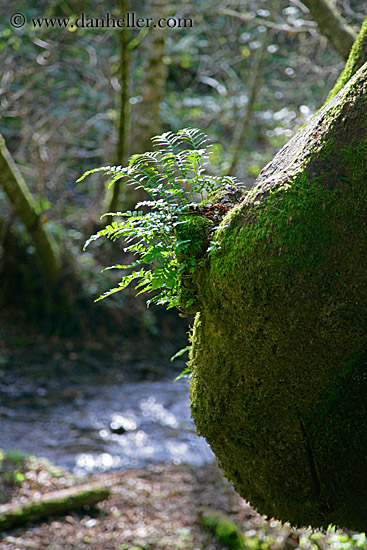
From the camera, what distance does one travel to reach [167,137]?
2457 millimetres

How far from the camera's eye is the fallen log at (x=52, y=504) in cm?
458

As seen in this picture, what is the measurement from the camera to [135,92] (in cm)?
1109

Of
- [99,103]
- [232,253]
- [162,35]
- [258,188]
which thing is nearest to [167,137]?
[258,188]

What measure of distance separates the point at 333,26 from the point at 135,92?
7.11m

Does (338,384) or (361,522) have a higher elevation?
(338,384)

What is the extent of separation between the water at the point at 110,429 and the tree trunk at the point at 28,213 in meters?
2.28

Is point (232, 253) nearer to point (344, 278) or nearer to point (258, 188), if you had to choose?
point (258, 188)

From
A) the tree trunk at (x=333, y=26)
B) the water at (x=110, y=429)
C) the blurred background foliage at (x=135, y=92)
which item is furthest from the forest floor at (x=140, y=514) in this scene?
the tree trunk at (x=333, y=26)

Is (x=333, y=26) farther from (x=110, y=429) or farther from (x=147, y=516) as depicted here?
(x=110, y=429)

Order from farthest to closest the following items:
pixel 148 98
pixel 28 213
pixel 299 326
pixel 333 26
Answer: pixel 148 98, pixel 28 213, pixel 333 26, pixel 299 326

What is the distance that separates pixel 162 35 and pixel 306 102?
4.37m

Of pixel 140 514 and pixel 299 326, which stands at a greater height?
pixel 299 326

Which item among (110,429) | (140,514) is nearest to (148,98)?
(110,429)

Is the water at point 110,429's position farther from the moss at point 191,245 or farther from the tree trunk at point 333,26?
the tree trunk at point 333,26
